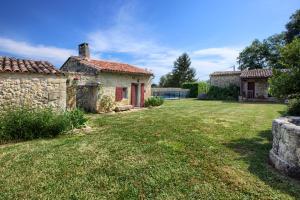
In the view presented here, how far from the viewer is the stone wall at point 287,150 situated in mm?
4441

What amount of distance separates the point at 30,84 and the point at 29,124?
6.51 ft

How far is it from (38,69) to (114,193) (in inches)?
278

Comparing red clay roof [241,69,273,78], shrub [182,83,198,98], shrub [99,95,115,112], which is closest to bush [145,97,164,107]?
shrub [99,95,115,112]

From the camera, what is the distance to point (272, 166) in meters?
5.07

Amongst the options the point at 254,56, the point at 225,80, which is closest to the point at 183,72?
the point at 254,56

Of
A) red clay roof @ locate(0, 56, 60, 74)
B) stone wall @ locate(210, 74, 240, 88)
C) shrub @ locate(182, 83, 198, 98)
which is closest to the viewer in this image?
red clay roof @ locate(0, 56, 60, 74)

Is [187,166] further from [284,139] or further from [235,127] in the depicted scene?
[235,127]

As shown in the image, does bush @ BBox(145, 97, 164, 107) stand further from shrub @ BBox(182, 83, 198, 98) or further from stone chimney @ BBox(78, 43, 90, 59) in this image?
shrub @ BBox(182, 83, 198, 98)

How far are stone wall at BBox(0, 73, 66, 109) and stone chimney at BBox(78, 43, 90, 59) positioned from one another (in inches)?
304

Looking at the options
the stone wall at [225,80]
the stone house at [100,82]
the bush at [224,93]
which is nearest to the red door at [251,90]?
the bush at [224,93]

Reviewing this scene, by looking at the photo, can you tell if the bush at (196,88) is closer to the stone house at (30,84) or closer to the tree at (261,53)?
the tree at (261,53)

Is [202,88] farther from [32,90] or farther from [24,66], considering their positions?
[32,90]

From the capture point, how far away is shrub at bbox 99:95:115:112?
1503 centimetres

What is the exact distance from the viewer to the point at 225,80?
99.0 feet
